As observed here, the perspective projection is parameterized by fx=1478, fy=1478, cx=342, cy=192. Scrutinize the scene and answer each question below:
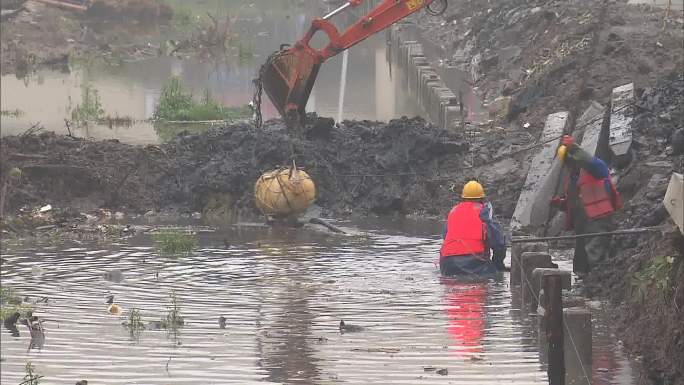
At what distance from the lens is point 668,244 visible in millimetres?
11898

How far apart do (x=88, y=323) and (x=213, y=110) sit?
16.4 m

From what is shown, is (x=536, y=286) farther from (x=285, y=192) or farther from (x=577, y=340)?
(x=285, y=192)

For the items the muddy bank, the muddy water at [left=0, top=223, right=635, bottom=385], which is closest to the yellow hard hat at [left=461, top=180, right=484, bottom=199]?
the muddy water at [left=0, top=223, right=635, bottom=385]

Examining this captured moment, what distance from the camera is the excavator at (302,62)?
22.0 meters

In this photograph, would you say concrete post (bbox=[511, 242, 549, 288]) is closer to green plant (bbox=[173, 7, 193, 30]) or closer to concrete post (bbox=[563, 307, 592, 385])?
concrete post (bbox=[563, 307, 592, 385])

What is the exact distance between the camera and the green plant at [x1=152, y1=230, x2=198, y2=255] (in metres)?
17.4

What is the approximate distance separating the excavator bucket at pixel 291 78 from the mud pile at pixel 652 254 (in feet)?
16.6

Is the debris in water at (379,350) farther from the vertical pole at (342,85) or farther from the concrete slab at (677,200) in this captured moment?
the vertical pole at (342,85)

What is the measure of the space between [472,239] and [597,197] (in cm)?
137

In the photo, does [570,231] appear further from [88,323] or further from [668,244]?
[88,323]

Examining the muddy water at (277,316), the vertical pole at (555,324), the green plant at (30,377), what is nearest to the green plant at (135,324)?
the muddy water at (277,316)

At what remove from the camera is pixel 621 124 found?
18875 mm

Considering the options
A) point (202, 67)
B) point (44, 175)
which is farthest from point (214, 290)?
point (202, 67)

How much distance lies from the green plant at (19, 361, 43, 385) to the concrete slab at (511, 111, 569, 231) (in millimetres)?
8332
